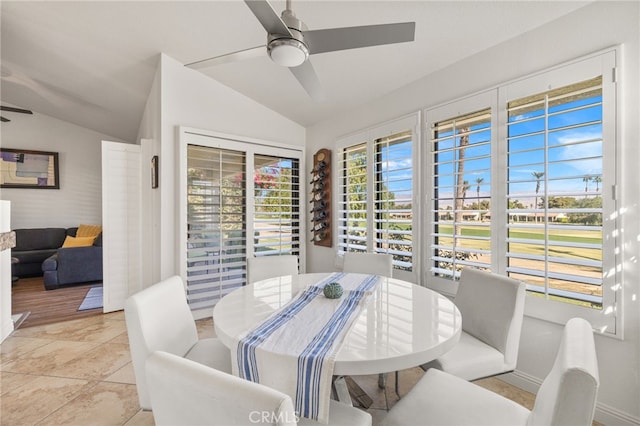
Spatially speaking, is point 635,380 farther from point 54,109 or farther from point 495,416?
point 54,109

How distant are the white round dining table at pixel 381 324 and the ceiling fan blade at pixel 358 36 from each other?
129 centimetres

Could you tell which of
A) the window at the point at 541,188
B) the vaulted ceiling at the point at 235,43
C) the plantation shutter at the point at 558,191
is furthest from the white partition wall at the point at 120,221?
the plantation shutter at the point at 558,191

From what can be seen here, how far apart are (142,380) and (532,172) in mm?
2484

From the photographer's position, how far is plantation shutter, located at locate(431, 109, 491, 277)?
7.00 ft

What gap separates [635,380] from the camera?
152 centimetres

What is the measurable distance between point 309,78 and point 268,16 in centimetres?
54

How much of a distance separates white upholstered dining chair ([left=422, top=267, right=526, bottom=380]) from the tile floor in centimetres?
59

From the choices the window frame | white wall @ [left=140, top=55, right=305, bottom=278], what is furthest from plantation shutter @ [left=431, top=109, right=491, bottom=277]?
white wall @ [left=140, top=55, right=305, bottom=278]

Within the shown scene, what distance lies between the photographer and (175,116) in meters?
2.98

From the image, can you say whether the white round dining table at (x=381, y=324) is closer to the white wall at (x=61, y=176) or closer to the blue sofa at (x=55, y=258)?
the blue sofa at (x=55, y=258)

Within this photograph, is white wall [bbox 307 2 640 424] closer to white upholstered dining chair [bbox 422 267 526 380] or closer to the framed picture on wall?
white upholstered dining chair [bbox 422 267 526 380]

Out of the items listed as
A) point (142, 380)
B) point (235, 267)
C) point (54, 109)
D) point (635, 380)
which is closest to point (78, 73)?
point (54, 109)

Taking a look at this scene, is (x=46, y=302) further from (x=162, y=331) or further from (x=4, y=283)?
(x=162, y=331)

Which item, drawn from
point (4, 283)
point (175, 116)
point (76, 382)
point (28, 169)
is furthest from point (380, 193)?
point (28, 169)
